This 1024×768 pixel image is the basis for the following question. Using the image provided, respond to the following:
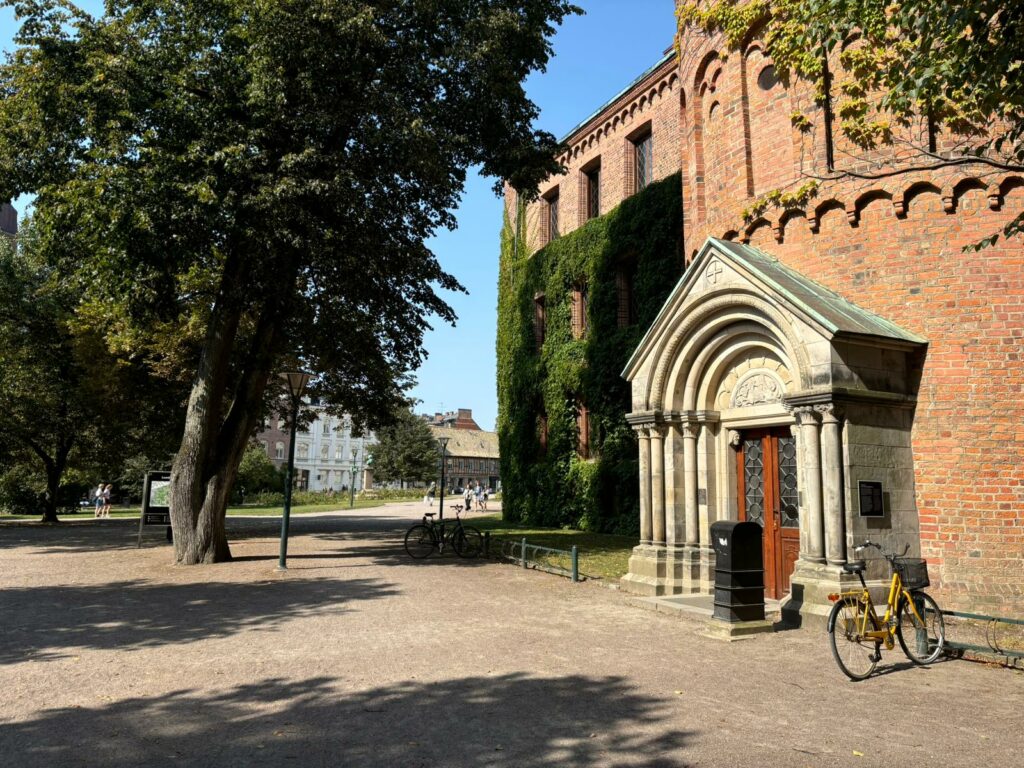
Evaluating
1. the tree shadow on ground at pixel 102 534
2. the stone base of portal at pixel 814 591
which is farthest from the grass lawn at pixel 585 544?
the tree shadow on ground at pixel 102 534

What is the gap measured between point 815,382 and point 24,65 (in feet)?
52.4

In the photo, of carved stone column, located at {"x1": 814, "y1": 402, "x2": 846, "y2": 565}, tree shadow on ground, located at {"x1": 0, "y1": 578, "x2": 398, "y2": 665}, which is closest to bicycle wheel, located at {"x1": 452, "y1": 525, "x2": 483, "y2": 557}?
tree shadow on ground, located at {"x1": 0, "y1": 578, "x2": 398, "y2": 665}

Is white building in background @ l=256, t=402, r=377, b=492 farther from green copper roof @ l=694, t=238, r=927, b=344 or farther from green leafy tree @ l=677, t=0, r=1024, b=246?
green leafy tree @ l=677, t=0, r=1024, b=246

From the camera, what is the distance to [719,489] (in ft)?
35.6

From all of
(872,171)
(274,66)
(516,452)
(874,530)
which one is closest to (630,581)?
(874,530)

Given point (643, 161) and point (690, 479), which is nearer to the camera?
point (690, 479)

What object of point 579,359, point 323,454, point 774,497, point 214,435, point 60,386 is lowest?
point 774,497

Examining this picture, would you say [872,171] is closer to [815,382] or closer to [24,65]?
[815,382]

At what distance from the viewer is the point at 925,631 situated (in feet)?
22.8

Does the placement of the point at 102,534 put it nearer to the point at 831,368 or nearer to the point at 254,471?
the point at 831,368

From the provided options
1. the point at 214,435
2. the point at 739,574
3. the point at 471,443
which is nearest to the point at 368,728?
the point at 739,574

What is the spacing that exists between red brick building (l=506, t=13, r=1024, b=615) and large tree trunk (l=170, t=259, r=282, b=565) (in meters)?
8.36

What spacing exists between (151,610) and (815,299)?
10.0 m

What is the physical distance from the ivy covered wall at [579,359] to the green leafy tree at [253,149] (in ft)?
19.3
